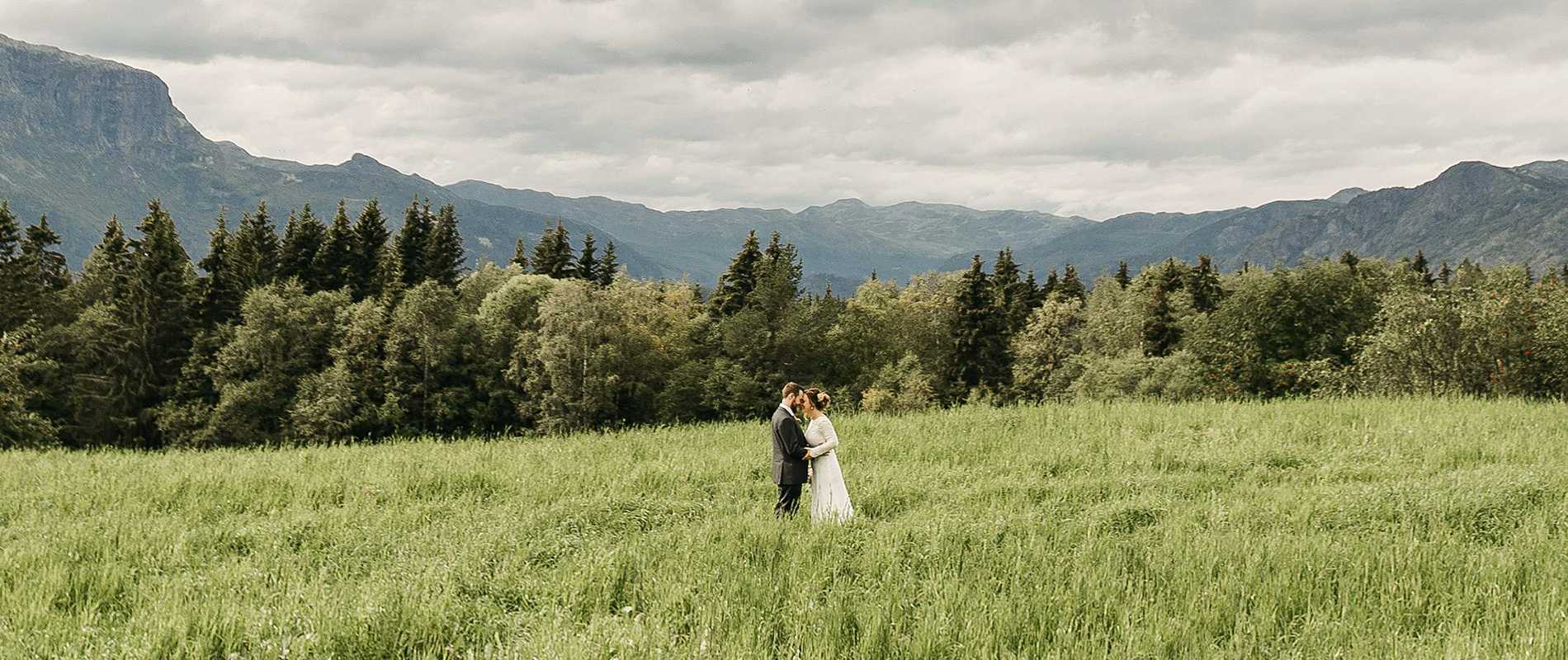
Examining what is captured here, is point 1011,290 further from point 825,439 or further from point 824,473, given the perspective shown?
point 824,473

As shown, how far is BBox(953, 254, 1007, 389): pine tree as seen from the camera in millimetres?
67125

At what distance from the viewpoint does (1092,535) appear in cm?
752

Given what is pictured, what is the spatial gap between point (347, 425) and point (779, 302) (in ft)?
96.5

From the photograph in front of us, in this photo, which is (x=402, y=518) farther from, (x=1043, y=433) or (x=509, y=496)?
(x=1043, y=433)

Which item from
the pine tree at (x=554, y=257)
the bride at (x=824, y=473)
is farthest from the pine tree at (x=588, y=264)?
the bride at (x=824, y=473)

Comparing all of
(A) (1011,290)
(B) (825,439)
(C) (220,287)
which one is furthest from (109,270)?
(A) (1011,290)

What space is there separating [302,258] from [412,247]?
22.4ft

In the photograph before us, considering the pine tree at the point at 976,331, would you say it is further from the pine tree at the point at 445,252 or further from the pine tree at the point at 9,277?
the pine tree at the point at 9,277

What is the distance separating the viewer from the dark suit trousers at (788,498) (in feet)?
31.9

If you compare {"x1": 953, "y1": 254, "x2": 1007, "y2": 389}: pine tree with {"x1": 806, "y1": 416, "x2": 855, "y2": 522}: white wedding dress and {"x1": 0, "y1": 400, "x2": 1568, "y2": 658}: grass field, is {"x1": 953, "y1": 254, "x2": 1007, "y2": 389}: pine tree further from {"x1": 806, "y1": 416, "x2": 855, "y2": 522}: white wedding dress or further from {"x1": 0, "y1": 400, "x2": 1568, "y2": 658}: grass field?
{"x1": 806, "y1": 416, "x2": 855, "y2": 522}: white wedding dress

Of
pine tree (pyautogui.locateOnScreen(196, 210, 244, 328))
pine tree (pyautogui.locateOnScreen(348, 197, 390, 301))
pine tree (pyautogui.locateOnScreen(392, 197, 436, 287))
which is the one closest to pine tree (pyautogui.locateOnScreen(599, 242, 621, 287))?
pine tree (pyautogui.locateOnScreen(392, 197, 436, 287))

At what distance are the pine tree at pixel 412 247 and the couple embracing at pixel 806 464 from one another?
53.6 m

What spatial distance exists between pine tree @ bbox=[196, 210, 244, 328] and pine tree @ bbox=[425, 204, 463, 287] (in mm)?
11647

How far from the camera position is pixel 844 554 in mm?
7211
